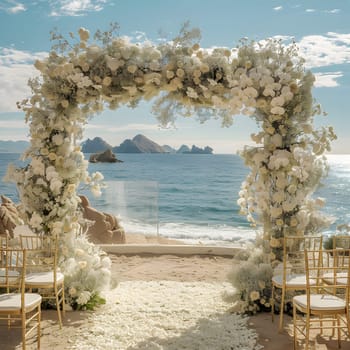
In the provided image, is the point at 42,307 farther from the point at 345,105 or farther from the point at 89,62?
the point at 345,105

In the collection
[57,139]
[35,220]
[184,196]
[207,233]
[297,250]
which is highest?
[57,139]

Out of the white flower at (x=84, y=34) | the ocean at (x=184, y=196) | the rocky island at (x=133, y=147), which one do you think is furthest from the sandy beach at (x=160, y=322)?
the rocky island at (x=133, y=147)

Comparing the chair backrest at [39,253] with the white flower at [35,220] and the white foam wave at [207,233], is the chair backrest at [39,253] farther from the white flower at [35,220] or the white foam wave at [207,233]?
the white foam wave at [207,233]

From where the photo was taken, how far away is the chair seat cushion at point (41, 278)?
4109 mm

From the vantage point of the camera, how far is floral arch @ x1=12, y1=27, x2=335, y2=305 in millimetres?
4555

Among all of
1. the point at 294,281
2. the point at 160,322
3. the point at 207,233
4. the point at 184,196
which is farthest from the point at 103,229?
the point at 184,196

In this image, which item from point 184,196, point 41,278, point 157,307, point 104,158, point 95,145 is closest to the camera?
point 41,278

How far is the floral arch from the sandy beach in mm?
319

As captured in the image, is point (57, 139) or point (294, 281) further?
point (57, 139)

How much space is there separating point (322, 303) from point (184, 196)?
81.6 ft

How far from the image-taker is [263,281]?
4.60 meters

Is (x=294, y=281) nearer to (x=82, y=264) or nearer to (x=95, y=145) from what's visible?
(x=82, y=264)

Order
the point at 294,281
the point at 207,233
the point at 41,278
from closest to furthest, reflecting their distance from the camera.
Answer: the point at 294,281 → the point at 41,278 → the point at 207,233

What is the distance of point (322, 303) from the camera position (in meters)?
3.42
